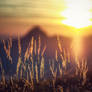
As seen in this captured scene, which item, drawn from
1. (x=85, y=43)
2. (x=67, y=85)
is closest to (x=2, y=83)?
(x=67, y=85)

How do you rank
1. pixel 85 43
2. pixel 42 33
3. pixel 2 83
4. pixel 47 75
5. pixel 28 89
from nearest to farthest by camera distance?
1. pixel 28 89
2. pixel 2 83
3. pixel 47 75
4. pixel 85 43
5. pixel 42 33

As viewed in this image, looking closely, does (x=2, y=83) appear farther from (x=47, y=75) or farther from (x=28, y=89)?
(x=47, y=75)

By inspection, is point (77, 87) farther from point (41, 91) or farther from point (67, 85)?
point (41, 91)

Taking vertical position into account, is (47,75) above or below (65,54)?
below

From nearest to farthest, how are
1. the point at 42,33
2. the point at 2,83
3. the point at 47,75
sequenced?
the point at 2,83
the point at 47,75
the point at 42,33

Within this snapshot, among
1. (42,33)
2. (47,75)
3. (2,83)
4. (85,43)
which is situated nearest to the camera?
(2,83)

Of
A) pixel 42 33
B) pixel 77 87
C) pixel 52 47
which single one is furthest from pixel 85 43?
pixel 77 87

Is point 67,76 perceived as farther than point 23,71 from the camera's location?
Yes

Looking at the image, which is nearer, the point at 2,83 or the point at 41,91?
the point at 41,91

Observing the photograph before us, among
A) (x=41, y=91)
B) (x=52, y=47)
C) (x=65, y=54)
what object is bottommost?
(x=52, y=47)
